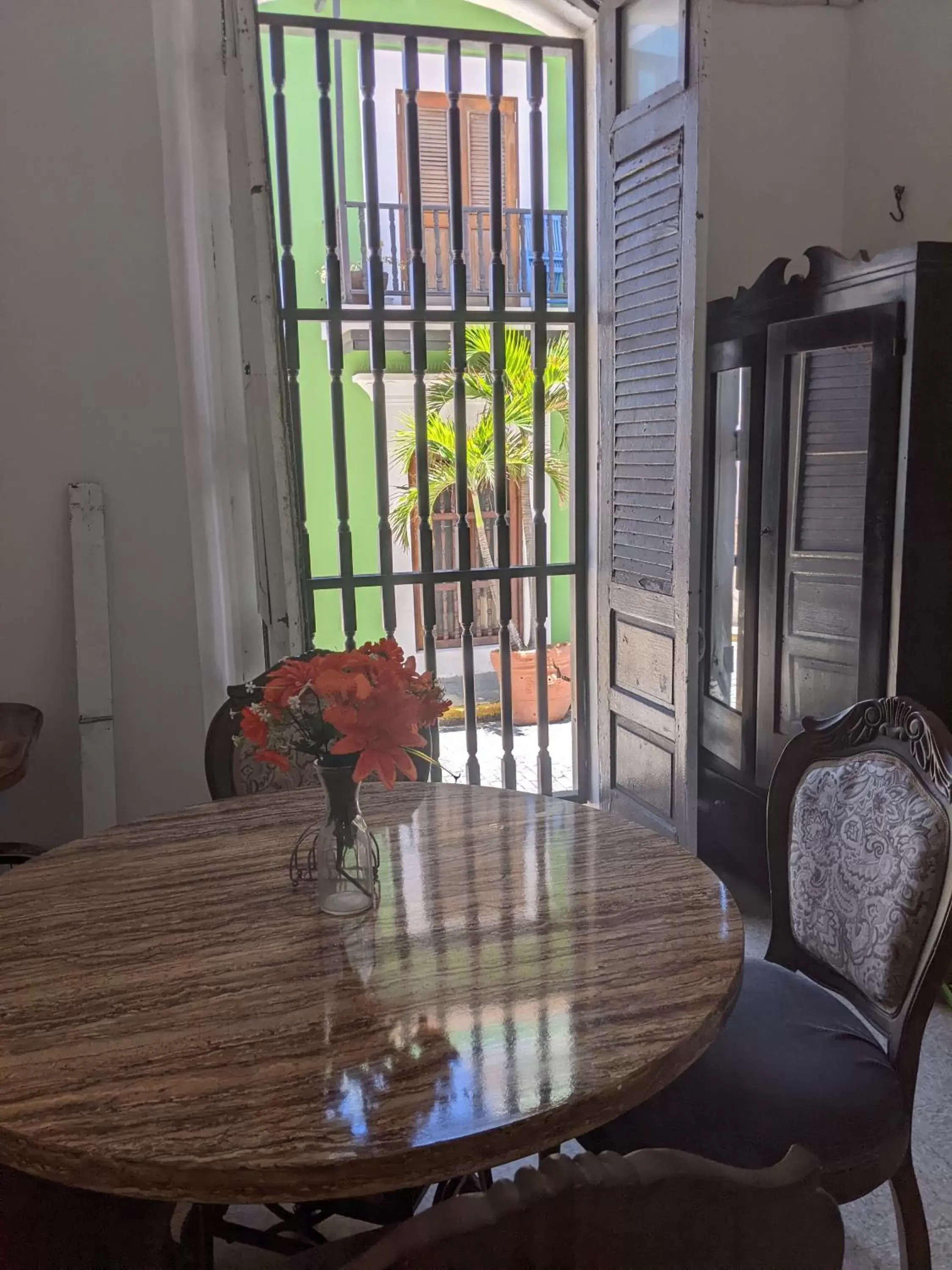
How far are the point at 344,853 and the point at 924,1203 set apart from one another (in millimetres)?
1324

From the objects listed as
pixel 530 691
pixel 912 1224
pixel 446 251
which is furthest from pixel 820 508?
pixel 446 251

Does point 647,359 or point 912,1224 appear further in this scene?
point 647,359

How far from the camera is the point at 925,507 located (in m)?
2.26

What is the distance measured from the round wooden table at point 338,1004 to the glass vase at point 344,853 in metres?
0.03

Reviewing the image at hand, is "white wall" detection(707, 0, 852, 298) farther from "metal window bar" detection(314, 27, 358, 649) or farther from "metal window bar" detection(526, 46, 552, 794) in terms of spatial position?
"metal window bar" detection(314, 27, 358, 649)

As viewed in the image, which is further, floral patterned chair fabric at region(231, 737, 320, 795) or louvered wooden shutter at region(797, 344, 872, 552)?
louvered wooden shutter at region(797, 344, 872, 552)

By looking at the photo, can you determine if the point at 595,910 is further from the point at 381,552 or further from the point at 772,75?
the point at 772,75

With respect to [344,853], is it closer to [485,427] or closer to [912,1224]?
[912,1224]

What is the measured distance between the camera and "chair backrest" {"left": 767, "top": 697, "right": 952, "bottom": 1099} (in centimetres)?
135

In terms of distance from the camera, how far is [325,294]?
5500 millimetres

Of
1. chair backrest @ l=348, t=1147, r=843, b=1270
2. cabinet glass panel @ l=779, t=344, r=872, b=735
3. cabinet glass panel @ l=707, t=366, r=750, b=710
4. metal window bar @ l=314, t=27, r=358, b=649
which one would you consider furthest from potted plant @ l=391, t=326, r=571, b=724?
chair backrest @ l=348, t=1147, r=843, b=1270

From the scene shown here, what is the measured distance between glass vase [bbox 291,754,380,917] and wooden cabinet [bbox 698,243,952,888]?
1540mm

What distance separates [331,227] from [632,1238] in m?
3.17

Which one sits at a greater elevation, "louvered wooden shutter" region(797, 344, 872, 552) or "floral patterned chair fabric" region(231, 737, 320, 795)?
"louvered wooden shutter" region(797, 344, 872, 552)
